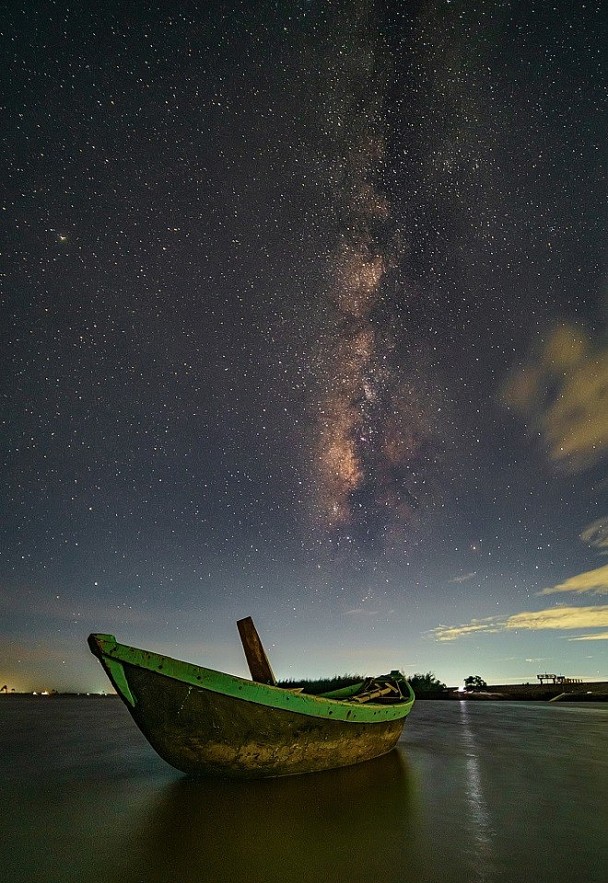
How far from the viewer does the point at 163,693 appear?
21.5 ft

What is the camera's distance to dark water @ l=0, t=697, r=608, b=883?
14.7ft

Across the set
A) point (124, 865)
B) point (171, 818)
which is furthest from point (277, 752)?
point (124, 865)

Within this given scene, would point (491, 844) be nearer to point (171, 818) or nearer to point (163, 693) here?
point (171, 818)

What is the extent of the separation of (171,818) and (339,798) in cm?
228

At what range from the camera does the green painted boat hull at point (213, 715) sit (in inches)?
258

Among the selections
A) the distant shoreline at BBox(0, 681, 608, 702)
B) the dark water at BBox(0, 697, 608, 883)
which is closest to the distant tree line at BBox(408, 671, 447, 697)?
the distant shoreline at BBox(0, 681, 608, 702)

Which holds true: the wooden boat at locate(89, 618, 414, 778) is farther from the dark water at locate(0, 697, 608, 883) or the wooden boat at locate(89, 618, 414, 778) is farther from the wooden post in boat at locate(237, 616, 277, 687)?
the wooden post in boat at locate(237, 616, 277, 687)

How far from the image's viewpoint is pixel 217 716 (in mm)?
6660

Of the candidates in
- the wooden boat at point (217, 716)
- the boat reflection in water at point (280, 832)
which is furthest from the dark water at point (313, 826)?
the wooden boat at point (217, 716)

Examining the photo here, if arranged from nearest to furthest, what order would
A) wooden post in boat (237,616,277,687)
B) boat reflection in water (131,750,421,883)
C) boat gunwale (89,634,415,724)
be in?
1. boat reflection in water (131,750,421,883)
2. boat gunwale (89,634,415,724)
3. wooden post in boat (237,616,277,687)

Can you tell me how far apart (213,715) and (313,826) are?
1834 mm

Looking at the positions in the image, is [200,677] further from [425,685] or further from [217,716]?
[425,685]

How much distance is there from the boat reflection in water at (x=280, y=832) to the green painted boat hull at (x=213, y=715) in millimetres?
379

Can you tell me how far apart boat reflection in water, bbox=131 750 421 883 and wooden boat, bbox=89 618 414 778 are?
0.36 m
